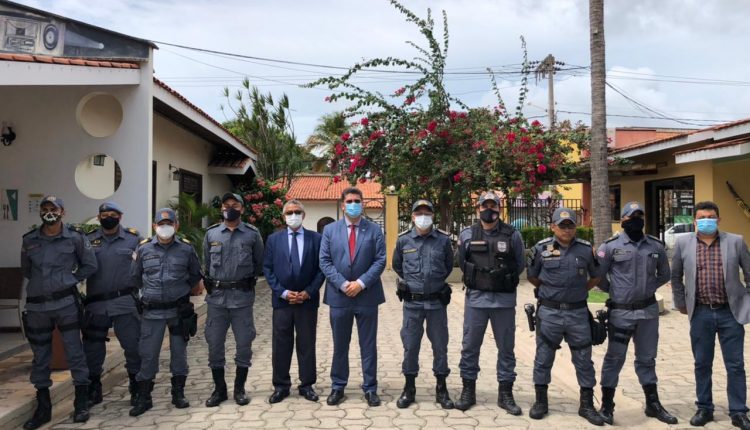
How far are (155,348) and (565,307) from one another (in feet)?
11.8

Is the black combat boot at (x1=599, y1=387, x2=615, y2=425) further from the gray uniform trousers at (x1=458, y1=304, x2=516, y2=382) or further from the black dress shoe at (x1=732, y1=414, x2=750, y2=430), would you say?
the black dress shoe at (x1=732, y1=414, x2=750, y2=430)

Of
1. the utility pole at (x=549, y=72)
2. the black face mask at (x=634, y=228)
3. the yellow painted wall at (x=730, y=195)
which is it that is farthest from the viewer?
the utility pole at (x=549, y=72)

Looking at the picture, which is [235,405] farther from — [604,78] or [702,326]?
[604,78]

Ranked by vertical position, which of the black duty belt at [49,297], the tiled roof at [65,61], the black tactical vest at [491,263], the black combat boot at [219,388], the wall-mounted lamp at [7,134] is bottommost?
the black combat boot at [219,388]

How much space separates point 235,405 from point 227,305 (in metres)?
0.89

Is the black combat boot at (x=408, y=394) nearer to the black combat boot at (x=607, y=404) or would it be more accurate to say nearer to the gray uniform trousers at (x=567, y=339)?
the gray uniform trousers at (x=567, y=339)

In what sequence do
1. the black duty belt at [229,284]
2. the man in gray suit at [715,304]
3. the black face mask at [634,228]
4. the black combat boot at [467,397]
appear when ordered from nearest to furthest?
the man in gray suit at [715,304], the black face mask at [634,228], the black combat boot at [467,397], the black duty belt at [229,284]

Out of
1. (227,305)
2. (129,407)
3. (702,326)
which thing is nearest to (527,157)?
(702,326)

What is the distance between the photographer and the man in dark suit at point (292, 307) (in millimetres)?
5273

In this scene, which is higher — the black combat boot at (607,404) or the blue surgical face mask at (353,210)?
the blue surgical face mask at (353,210)

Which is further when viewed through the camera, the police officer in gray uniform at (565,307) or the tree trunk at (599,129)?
the tree trunk at (599,129)

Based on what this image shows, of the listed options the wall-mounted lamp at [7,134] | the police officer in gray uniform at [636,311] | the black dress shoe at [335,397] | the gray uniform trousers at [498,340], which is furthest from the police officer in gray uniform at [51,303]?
the police officer in gray uniform at [636,311]

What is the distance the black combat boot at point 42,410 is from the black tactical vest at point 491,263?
144 inches

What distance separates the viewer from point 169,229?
5.20 meters
